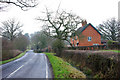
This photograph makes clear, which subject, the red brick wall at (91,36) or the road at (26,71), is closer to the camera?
the road at (26,71)

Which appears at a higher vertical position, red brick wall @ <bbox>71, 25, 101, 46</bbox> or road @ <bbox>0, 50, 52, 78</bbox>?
red brick wall @ <bbox>71, 25, 101, 46</bbox>

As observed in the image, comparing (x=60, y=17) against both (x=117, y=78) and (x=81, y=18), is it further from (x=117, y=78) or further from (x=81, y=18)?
(x=117, y=78)

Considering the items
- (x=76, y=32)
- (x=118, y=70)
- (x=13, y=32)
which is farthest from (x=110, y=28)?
(x=13, y=32)

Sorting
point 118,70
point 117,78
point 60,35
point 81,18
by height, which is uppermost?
point 81,18

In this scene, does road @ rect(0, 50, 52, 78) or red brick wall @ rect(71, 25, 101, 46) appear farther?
red brick wall @ rect(71, 25, 101, 46)

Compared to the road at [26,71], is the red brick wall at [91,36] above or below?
above

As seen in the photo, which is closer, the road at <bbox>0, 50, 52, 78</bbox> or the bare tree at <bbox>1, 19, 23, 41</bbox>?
the road at <bbox>0, 50, 52, 78</bbox>

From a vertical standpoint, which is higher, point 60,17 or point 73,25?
point 60,17

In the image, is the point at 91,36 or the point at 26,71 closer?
the point at 26,71

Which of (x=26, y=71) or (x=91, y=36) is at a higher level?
(x=91, y=36)

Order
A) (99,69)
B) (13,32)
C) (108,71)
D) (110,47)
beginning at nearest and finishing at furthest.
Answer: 1. (108,71)
2. (99,69)
3. (110,47)
4. (13,32)

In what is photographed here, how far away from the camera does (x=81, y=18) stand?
29219 mm

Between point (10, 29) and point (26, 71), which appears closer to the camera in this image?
point (26, 71)

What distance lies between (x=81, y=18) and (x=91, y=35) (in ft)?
24.2
